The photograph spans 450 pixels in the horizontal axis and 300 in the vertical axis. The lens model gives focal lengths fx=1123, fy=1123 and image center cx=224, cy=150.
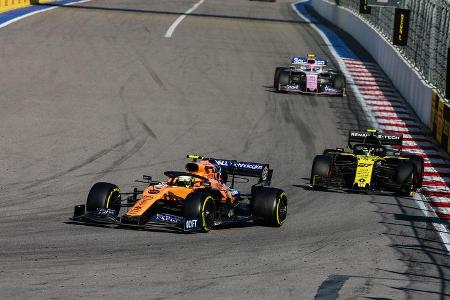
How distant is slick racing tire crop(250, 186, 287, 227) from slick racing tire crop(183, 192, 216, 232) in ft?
3.45

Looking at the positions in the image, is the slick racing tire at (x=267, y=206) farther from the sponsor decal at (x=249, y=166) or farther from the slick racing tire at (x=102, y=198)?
the slick racing tire at (x=102, y=198)

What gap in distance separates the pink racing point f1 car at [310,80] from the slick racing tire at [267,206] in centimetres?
1651

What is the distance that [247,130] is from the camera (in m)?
28.8

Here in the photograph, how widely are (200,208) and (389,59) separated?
23217 millimetres

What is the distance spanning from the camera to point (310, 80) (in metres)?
34.7

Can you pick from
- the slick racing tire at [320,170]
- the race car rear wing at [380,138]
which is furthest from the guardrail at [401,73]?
the slick racing tire at [320,170]

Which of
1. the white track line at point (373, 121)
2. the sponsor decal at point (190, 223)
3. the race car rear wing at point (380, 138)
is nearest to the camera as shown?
the sponsor decal at point (190, 223)

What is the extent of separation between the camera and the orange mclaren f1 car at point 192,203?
16906 mm

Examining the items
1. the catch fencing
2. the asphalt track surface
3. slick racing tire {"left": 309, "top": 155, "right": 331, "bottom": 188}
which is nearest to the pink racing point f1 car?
the asphalt track surface

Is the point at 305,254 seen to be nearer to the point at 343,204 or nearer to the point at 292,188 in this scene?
the point at 343,204

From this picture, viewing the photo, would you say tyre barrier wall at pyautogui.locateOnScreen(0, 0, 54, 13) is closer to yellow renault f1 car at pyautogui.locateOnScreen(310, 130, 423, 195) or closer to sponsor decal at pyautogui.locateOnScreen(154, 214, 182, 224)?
yellow renault f1 car at pyautogui.locateOnScreen(310, 130, 423, 195)

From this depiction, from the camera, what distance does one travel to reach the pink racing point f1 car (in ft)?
113

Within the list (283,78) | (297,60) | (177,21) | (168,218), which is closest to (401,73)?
(297,60)

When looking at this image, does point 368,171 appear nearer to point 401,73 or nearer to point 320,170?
point 320,170
